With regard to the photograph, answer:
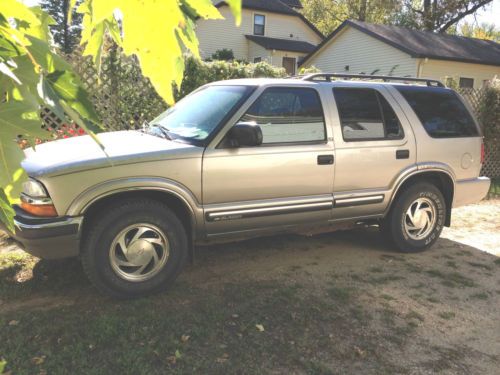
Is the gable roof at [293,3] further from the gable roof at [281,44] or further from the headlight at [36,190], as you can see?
the headlight at [36,190]

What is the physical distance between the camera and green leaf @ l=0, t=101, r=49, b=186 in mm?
934

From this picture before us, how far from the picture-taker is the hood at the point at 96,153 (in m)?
3.43

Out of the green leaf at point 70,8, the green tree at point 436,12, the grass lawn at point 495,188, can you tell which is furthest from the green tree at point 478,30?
the green leaf at point 70,8

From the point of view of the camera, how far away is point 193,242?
13.3 feet

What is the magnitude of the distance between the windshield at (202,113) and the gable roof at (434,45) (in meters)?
16.6

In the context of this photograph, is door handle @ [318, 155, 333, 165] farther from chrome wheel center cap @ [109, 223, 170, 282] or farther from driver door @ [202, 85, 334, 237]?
chrome wheel center cap @ [109, 223, 170, 282]

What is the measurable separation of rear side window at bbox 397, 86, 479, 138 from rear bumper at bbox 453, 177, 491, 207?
21.9 inches

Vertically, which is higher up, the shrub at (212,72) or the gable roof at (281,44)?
the gable roof at (281,44)

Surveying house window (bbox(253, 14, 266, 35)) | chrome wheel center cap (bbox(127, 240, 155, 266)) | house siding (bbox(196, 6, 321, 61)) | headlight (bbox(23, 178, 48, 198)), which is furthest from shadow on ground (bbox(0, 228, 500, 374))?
house window (bbox(253, 14, 266, 35))

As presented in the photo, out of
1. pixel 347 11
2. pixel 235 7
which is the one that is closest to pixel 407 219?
pixel 235 7

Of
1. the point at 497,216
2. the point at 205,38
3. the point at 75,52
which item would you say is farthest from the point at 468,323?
the point at 205,38

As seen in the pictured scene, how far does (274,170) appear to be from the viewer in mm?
4195

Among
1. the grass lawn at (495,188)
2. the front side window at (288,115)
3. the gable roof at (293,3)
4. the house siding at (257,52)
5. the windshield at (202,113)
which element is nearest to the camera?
the windshield at (202,113)

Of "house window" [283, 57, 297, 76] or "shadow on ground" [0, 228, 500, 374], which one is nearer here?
"shadow on ground" [0, 228, 500, 374]
